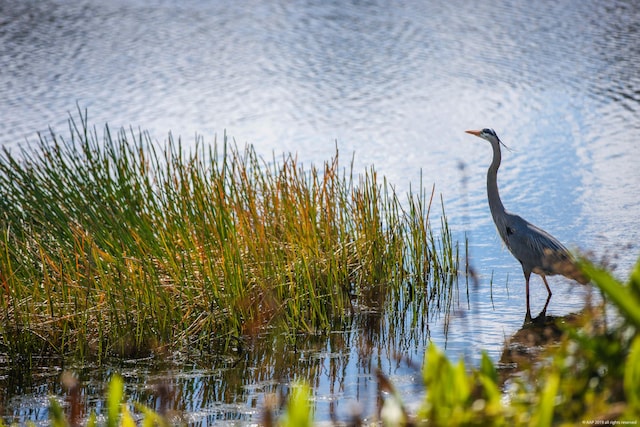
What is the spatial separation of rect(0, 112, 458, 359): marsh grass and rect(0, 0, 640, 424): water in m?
0.25

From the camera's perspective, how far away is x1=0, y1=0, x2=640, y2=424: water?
17.0 ft

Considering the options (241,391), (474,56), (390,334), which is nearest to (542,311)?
(390,334)

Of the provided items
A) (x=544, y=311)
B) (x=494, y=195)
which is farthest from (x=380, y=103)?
(x=544, y=311)

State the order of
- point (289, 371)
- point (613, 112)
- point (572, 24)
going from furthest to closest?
point (572, 24) < point (613, 112) < point (289, 371)

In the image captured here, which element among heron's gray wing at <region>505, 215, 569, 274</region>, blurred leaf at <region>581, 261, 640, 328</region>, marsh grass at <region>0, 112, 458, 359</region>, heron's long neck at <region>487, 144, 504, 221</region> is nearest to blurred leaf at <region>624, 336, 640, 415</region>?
blurred leaf at <region>581, 261, 640, 328</region>

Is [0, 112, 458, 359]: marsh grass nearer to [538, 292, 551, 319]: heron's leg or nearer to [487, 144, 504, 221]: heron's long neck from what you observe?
[487, 144, 504, 221]: heron's long neck

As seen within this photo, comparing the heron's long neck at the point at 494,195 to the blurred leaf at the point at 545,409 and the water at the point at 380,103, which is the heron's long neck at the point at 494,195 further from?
the blurred leaf at the point at 545,409

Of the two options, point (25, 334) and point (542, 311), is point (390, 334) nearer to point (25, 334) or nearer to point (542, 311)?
point (542, 311)

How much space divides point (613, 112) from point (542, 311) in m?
6.64

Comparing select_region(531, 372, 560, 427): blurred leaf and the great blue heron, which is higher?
the great blue heron

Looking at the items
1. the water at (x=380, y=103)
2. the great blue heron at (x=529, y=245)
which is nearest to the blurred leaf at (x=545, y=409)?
the water at (x=380, y=103)

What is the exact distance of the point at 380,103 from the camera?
1286 cm

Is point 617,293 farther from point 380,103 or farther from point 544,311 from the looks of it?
point 380,103

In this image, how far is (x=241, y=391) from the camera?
466 centimetres
